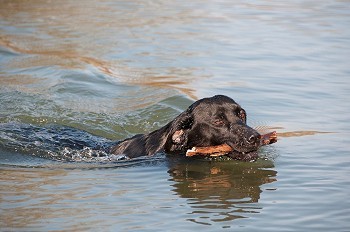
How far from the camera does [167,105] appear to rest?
12.1 meters

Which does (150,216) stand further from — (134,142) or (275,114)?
(275,114)

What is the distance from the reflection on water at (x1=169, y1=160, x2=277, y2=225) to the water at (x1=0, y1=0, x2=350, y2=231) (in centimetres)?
2

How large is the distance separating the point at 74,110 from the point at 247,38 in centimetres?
531

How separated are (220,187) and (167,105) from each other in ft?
13.8

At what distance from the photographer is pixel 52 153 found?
9.62m

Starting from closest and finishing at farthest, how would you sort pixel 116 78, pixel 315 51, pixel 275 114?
pixel 275 114 → pixel 116 78 → pixel 315 51

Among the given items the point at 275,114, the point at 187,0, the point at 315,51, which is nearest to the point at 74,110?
the point at 275,114

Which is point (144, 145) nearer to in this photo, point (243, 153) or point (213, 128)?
point (213, 128)

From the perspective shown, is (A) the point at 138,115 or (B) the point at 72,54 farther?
(B) the point at 72,54

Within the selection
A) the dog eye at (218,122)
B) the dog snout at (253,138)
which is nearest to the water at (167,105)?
the dog snout at (253,138)

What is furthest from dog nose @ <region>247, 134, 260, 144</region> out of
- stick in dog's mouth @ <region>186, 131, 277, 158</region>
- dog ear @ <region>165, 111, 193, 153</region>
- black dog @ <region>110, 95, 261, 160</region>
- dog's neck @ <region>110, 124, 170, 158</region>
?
dog's neck @ <region>110, 124, 170, 158</region>

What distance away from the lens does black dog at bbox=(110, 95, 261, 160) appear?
830cm

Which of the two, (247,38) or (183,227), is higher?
(247,38)

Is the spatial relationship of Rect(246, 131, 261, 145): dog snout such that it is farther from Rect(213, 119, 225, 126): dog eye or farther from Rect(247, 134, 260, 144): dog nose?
Rect(213, 119, 225, 126): dog eye
